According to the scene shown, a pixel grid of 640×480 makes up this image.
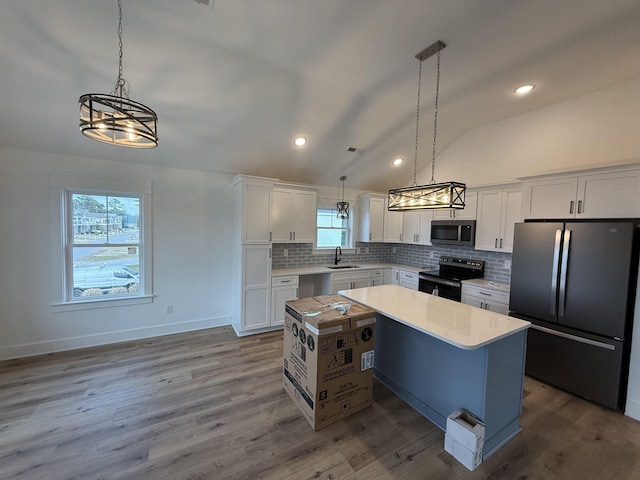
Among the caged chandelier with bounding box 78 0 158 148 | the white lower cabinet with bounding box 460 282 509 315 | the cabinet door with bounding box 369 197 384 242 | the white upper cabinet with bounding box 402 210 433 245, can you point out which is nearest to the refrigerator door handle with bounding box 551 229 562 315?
the white lower cabinet with bounding box 460 282 509 315

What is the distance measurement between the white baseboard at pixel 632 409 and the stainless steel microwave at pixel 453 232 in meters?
2.26

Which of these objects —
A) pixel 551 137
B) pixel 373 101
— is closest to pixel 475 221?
pixel 551 137

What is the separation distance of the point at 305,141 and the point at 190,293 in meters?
2.88

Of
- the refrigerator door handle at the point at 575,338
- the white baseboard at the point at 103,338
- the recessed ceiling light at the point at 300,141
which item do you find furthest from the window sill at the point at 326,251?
the refrigerator door handle at the point at 575,338

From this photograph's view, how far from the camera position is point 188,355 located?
3.41 meters

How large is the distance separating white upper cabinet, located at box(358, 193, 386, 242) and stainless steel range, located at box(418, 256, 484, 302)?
1241mm

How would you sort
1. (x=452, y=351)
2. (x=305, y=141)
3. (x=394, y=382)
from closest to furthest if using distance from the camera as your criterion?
(x=452, y=351) → (x=394, y=382) → (x=305, y=141)

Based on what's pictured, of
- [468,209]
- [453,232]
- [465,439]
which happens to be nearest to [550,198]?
[468,209]

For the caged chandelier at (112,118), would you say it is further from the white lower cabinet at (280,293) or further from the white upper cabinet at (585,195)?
the white upper cabinet at (585,195)

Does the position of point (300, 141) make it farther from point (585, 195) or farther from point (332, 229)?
point (585, 195)

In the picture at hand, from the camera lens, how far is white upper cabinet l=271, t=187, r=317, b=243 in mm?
4445

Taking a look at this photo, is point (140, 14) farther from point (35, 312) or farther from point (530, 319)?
point (530, 319)

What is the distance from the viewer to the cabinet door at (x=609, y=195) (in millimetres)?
2453

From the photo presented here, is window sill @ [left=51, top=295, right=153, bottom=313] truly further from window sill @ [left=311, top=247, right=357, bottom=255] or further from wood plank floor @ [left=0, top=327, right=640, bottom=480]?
window sill @ [left=311, top=247, right=357, bottom=255]
